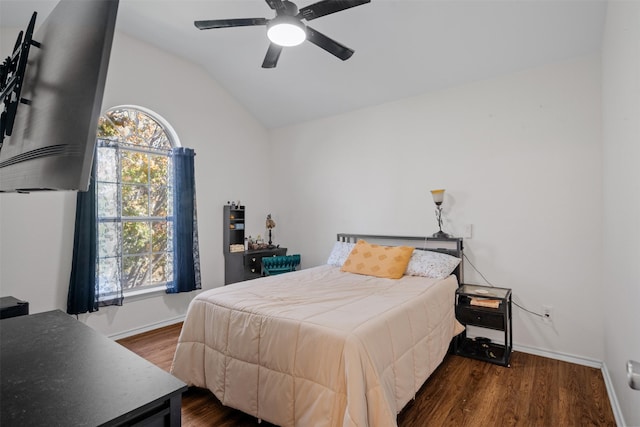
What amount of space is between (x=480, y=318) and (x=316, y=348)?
5.91 feet

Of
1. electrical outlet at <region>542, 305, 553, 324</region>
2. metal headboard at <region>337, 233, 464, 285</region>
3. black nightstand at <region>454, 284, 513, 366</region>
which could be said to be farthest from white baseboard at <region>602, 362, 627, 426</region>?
metal headboard at <region>337, 233, 464, 285</region>

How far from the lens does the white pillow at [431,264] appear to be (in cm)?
294

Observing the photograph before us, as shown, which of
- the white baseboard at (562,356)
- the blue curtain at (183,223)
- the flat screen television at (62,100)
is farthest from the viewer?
the blue curtain at (183,223)

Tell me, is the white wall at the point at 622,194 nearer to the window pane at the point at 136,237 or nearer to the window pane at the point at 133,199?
the window pane at the point at 133,199

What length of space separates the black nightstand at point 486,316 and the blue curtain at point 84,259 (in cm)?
341

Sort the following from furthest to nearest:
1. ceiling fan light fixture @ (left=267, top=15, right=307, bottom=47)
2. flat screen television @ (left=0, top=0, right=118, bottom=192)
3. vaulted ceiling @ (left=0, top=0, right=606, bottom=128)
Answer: vaulted ceiling @ (left=0, top=0, right=606, bottom=128) < ceiling fan light fixture @ (left=267, top=15, right=307, bottom=47) < flat screen television @ (left=0, top=0, right=118, bottom=192)

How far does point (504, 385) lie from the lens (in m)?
2.39

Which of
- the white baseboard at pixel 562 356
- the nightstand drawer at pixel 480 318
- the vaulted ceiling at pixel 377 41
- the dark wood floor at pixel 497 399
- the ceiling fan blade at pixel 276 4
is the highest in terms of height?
the vaulted ceiling at pixel 377 41

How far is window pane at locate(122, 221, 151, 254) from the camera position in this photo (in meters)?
3.63

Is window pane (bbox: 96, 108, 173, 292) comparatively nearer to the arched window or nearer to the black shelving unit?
the arched window

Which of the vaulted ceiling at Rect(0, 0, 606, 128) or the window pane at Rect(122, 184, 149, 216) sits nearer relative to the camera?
the vaulted ceiling at Rect(0, 0, 606, 128)

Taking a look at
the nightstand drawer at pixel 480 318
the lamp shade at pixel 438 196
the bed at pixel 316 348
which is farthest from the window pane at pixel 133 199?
the nightstand drawer at pixel 480 318

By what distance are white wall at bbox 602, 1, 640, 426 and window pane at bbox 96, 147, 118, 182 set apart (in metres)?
4.03

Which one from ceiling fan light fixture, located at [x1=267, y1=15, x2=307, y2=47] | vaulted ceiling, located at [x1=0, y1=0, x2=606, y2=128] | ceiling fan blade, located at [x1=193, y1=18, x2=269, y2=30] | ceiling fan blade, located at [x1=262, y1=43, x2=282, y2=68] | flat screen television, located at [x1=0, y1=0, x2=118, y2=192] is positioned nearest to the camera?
flat screen television, located at [x1=0, y1=0, x2=118, y2=192]
